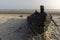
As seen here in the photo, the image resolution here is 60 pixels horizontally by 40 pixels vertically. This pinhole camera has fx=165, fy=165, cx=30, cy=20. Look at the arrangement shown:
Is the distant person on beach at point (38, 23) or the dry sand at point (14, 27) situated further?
the dry sand at point (14, 27)

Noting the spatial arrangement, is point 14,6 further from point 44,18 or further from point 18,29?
point 44,18

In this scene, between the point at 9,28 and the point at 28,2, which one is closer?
the point at 9,28

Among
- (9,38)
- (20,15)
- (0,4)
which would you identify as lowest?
(9,38)

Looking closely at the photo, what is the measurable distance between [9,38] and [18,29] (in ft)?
0.61

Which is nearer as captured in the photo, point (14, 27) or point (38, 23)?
point (38, 23)

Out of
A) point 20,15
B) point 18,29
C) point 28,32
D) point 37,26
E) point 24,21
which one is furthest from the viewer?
point 20,15

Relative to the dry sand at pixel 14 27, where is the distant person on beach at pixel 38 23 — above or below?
above

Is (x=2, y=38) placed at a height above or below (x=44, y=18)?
below

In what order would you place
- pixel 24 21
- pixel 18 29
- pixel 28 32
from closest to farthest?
pixel 28 32
pixel 18 29
pixel 24 21

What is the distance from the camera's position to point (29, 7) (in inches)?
84.0

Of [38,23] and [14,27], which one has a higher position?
[38,23]

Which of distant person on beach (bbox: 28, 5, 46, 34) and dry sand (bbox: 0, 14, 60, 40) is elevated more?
distant person on beach (bbox: 28, 5, 46, 34)

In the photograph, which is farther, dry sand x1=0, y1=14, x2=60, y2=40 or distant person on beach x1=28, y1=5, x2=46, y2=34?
dry sand x1=0, y1=14, x2=60, y2=40

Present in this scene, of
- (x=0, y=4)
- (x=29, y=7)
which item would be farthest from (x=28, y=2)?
(x=0, y=4)
